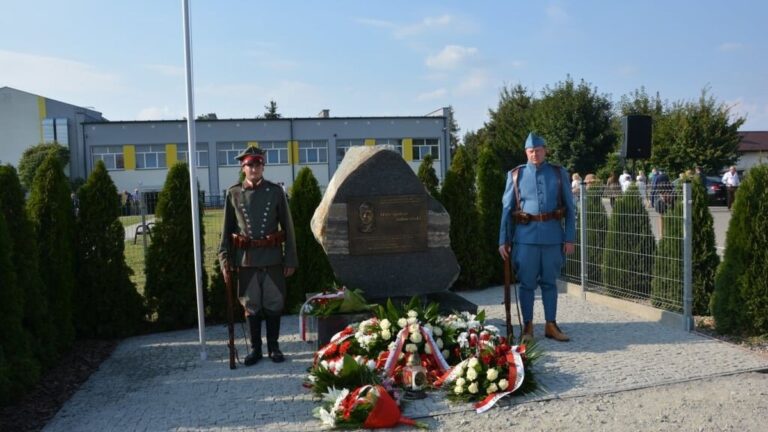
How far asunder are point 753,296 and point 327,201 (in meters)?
4.15

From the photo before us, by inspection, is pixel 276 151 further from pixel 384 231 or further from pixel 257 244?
pixel 257 244

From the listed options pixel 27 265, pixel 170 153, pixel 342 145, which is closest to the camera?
pixel 27 265

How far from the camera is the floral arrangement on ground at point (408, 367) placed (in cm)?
416

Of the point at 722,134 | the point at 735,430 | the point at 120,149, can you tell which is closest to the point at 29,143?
the point at 120,149

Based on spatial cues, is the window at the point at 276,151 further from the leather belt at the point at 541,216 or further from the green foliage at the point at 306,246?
the leather belt at the point at 541,216

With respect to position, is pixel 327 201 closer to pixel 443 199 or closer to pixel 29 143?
pixel 443 199

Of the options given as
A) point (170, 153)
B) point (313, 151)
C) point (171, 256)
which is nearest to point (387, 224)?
point (171, 256)

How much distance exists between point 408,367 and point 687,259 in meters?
3.43

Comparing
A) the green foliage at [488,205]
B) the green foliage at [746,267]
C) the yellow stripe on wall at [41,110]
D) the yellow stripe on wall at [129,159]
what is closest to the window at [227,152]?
the yellow stripe on wall at [129,159]

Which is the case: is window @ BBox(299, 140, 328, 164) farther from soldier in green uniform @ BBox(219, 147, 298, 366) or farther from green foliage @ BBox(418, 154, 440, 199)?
soldier in green uniform @ BBox(219, 147, 298, 366)

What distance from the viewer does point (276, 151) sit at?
4341 centimetres

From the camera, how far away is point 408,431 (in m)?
4.05

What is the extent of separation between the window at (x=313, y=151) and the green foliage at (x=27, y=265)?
38.2 meters

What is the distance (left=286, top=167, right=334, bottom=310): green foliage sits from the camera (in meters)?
8.06
